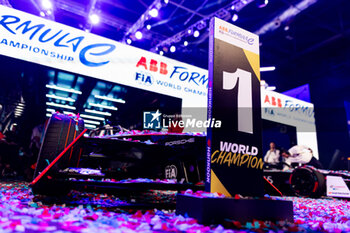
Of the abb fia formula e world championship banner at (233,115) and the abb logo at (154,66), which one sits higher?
the abb logo at (154,66)

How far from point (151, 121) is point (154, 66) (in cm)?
210

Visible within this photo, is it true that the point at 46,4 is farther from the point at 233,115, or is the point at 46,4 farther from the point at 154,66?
the point at 233,115

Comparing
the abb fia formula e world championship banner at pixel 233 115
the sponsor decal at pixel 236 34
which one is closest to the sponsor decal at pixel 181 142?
the abb fia formula e world championship banner at pixel 233 115

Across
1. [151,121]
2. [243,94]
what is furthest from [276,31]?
[243,94]

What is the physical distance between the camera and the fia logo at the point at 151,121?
4.44m

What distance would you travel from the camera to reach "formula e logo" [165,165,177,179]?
2964mm

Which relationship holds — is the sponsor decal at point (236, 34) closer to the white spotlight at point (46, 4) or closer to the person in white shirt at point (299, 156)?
the person in white shirt at point (299, 156)

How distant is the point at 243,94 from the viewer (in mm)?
2365

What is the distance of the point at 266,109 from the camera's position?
8523 millimetres

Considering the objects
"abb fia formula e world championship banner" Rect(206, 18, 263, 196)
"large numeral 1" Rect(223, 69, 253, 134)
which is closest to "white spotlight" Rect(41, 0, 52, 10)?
"abb fia formula e world championship banner" Rect(206, 18, 263, 196)

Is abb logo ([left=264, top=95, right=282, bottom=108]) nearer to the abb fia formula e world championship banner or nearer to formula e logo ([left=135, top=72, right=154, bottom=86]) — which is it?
formula e logo ([left=135, top=72, right=154, bottom=86])

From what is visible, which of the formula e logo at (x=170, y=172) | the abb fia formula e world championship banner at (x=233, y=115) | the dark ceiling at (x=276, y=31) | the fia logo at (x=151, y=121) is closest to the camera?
the abb fia formula e world championship banner at (x=233, y=115)

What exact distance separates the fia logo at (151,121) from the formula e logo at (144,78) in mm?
1508

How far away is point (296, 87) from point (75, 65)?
997 centimetres
